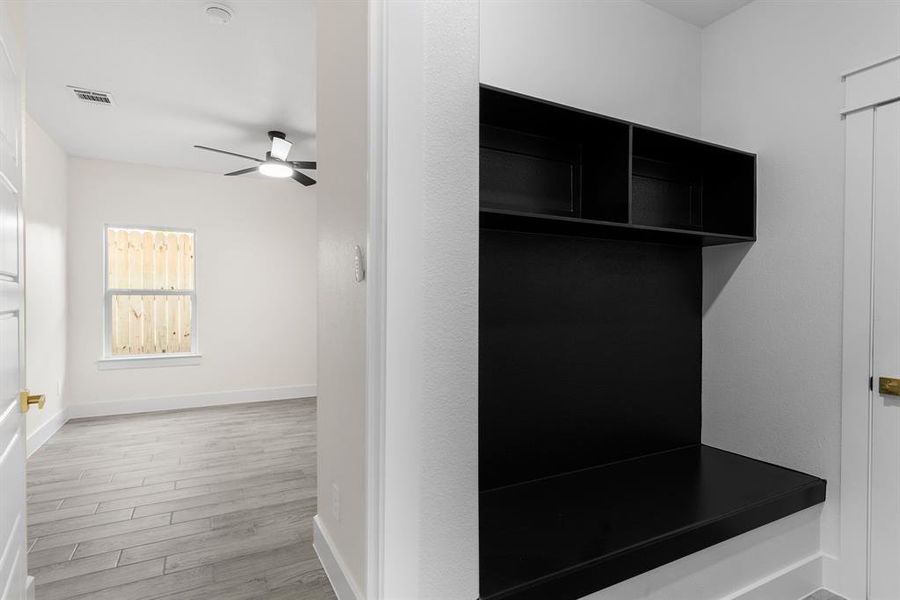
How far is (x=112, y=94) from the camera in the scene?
3.42 metres

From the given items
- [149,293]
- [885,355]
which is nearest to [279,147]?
[149,293]

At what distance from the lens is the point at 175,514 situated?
268 centimetres

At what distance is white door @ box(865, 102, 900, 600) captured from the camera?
191 cm

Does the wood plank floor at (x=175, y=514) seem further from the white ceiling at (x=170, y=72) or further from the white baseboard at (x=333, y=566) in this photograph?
the white ceiling at (x=170, y=72)

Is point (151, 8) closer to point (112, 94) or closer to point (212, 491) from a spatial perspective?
point (112, 94)

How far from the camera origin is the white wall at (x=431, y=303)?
1153 mm

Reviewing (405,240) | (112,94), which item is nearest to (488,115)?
(405,240)

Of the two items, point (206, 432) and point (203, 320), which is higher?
point (203, 320)

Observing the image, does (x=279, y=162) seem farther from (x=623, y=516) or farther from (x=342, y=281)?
(x=623, y=516)

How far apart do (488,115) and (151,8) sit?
6.16 feet

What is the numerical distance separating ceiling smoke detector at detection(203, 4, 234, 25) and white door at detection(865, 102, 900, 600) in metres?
3.00

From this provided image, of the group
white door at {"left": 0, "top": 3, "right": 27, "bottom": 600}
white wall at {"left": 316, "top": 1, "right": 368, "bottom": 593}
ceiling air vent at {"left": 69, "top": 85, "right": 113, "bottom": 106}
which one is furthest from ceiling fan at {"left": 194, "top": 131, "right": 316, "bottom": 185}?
white door at {"left": 0, "top": 3, "right": 27, "bottom": 600}

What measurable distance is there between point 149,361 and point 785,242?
19.3 feet

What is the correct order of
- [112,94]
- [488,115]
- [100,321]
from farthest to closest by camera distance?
[100,321]
[112,94]
[488,115]
